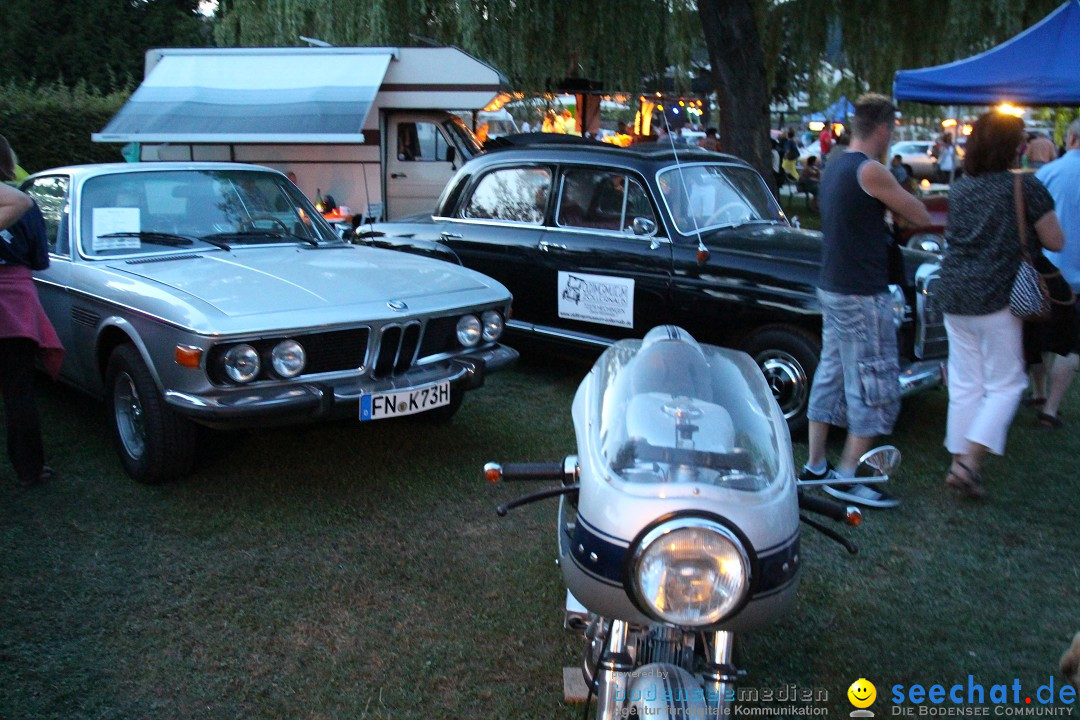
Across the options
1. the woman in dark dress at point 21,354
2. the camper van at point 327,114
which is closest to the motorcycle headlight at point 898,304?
the woman in dark dress at point 21,354

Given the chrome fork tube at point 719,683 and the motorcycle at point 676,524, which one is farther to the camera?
the chrome fork tube at point 719,683

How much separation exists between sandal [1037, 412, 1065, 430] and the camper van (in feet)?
25.1

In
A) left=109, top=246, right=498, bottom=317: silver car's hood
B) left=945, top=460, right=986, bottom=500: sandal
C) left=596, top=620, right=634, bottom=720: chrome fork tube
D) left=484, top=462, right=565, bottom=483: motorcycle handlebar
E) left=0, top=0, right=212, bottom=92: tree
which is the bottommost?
left=945, top=460, right=986, bottom=500: sandal

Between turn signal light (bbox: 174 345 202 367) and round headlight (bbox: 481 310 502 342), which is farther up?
turn signal light (bbox: 174 345 202 367)

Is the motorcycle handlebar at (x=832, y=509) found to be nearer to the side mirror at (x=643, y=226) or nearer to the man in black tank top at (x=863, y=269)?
the man in black tank top at (x=863, y=269)

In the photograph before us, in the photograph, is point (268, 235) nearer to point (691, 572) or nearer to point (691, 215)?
point (691, 215)

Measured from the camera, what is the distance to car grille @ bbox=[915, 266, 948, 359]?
18.6 feet

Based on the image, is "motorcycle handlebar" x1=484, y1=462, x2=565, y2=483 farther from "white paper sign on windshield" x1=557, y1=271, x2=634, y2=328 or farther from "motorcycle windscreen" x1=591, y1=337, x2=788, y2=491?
"white paper sign on windshield" x1=557, y1=271, x2=634, y2=328

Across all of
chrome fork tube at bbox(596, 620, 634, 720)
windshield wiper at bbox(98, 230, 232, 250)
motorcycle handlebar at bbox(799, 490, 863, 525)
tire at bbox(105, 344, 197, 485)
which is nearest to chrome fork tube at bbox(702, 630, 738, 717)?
chrome fork tube at bbox(596, 620, 634, 720)

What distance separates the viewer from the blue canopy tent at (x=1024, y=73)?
8.12 m

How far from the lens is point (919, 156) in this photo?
106 feet

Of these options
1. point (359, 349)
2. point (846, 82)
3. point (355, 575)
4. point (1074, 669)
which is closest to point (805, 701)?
point (1074, 669)

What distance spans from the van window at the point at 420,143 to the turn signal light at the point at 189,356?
9864 millimetres

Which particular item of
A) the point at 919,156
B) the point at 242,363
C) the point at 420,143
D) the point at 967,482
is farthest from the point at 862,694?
the point at 919,156
